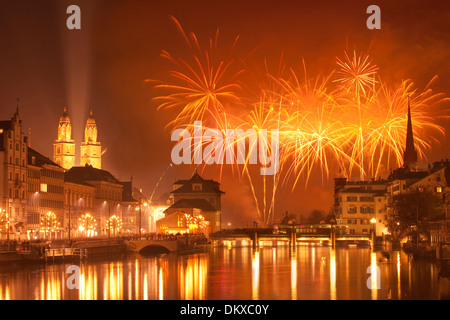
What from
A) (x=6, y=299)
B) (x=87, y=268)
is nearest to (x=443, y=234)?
(x=87, y=268)

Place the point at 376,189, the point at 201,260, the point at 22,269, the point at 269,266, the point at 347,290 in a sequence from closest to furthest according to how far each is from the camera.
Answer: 1. the point at 347,290
2. the point at 22,269
3. the point at 269,266
4. the point at 201,260
5. the point at 376,189

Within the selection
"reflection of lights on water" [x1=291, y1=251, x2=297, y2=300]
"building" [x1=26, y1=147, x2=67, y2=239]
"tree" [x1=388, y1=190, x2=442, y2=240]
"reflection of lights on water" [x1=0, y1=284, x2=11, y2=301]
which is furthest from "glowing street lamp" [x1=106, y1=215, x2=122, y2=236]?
"reflection of lights on water" [x1=0, y1=284, x2=11, y2=301]

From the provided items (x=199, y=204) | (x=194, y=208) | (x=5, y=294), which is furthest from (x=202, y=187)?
(x=5, y=294)

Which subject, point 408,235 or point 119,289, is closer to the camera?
point 119,289

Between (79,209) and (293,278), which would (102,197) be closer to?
(79,209)

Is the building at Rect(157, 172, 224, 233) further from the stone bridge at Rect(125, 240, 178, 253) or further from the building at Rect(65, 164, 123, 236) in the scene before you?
the stone bridge at Rect(125, 240, 178, 253)
